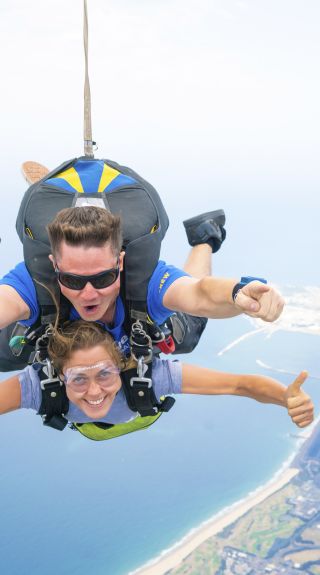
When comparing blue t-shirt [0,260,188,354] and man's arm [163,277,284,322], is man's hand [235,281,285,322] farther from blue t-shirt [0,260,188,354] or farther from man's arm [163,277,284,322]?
blue t-shirt [0,260,188,354]

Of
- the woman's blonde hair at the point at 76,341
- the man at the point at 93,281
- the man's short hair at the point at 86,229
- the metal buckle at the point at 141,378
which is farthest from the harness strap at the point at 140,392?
the man's short hair at the point at 86,229

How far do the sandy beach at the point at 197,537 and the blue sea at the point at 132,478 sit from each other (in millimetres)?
452

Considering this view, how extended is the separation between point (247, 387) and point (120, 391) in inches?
26.6

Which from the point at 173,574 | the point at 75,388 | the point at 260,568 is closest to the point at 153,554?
the point at 173,574

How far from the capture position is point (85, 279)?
8.52ft

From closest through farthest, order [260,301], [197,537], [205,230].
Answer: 1. [260,301]
2. [205,230]
3. [197,537]

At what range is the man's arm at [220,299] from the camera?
2.06 meters

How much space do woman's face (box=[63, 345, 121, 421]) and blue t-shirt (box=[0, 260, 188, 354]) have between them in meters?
0.19

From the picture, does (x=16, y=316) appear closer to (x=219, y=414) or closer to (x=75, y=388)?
(x=75, y=388)

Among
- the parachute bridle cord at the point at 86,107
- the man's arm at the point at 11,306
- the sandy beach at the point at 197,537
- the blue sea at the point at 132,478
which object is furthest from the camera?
the blue sea at the point at 132,478

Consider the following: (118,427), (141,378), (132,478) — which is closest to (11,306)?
(141,378)

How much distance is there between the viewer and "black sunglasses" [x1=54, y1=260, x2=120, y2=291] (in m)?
2.60

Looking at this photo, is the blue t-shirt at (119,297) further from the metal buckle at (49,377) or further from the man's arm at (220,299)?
the metal buckle at (49,377)

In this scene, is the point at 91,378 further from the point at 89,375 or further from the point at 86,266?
the point at 86,266
